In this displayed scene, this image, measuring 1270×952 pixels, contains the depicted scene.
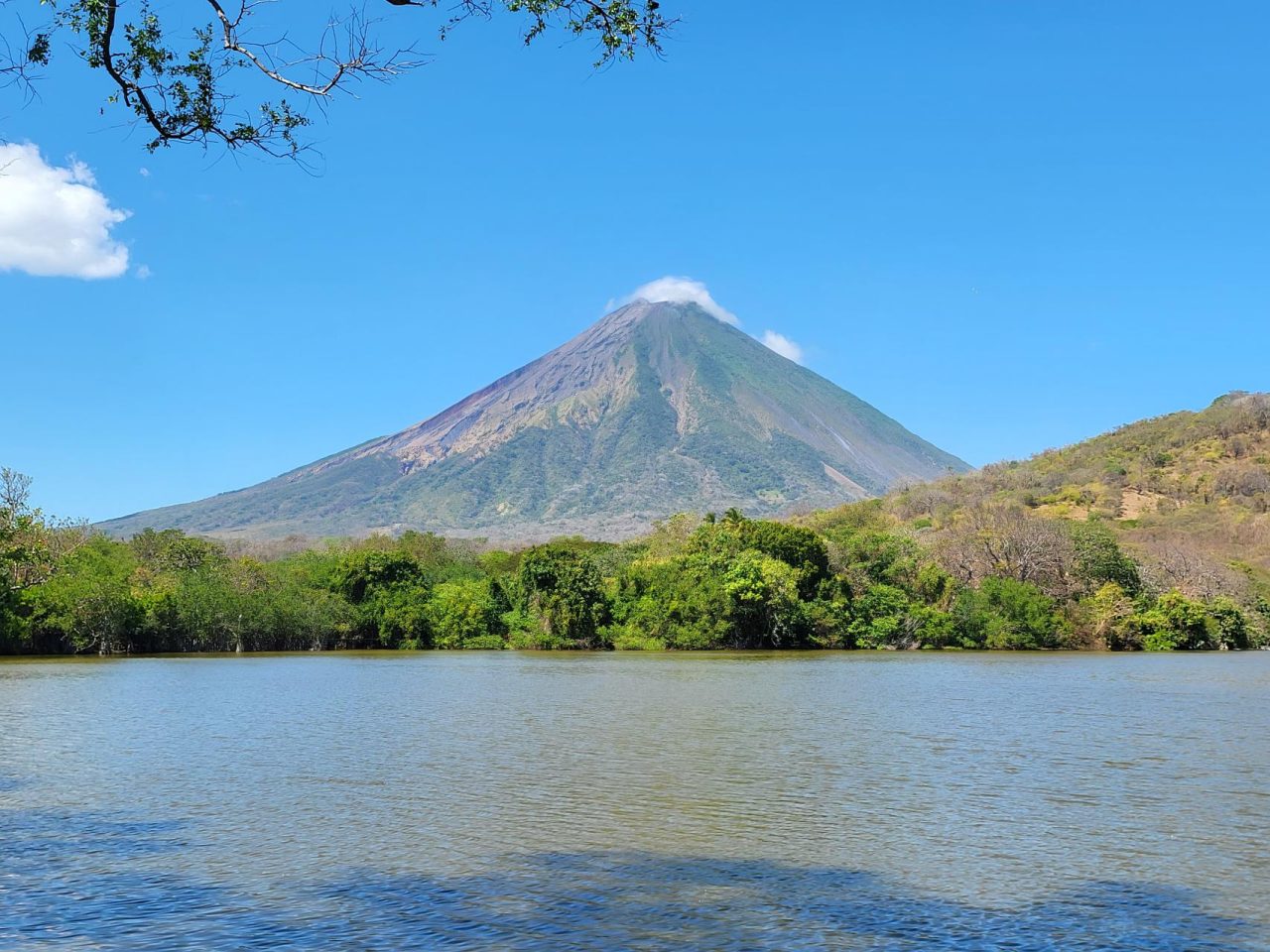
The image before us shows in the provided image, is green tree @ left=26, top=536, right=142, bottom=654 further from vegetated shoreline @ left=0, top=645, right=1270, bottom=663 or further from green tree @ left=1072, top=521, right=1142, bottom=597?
green tree @ left=1072, top=521, right=1142, bottom=597

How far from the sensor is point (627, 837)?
416 inches

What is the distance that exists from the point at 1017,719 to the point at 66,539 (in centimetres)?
4438

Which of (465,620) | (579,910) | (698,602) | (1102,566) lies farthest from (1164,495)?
(579,910)

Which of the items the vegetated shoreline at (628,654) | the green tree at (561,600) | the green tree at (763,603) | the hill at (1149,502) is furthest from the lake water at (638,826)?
the hill at (1149,502)

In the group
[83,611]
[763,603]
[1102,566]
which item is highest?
[1102,566]

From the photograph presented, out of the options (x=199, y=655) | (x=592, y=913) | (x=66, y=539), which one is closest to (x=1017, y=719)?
(x=592, y=913)

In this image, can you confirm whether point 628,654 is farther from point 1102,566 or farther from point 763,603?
point 1102,566

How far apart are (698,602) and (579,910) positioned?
43.3 metres

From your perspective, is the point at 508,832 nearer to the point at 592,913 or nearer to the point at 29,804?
the point at 592,913

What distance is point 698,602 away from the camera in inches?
2014

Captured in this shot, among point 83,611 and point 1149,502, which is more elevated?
point 1149,502

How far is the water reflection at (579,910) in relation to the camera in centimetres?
739

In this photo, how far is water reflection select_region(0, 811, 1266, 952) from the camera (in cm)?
739

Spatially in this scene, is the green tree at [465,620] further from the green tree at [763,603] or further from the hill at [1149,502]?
the hill at [1149,502]
